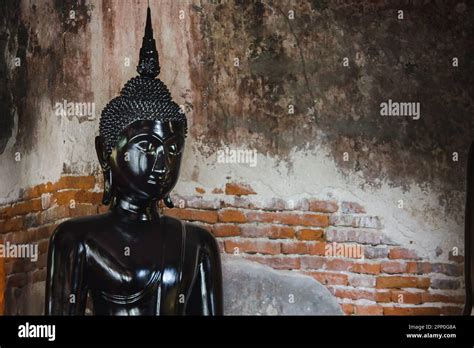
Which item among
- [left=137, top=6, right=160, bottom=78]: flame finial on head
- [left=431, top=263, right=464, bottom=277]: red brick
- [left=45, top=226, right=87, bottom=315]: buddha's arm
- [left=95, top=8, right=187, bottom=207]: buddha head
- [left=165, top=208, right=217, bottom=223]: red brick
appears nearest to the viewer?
[left=45, top=226, right=87, bottom=315]: buddha's arm

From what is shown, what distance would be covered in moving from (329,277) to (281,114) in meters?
0.78

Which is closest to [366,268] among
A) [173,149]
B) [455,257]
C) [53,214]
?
[455,257]

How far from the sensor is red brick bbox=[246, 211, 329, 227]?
438 cm

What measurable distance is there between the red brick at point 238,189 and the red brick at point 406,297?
31.5 inches

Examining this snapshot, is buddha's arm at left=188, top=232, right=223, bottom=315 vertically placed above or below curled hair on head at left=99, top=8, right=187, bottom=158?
below

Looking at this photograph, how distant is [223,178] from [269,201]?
0.24 meters

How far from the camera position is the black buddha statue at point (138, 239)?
3605mm

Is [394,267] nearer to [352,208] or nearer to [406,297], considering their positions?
[406,297]

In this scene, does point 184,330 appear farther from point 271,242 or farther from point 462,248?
point 462,248

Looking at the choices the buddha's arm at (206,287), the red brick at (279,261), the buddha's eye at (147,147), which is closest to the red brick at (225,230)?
the red brick at (279,261)

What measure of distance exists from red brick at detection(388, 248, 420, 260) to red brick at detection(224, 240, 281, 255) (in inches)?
20.3

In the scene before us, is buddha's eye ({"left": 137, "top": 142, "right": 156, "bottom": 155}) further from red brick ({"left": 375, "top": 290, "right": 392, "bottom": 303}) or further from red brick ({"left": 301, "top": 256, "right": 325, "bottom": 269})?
red brick ({"left": 375, "top": 290, "right": 392, "bottom": 303})

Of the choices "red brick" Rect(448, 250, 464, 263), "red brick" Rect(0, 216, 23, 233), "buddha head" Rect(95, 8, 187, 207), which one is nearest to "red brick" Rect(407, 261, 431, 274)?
"red brick" Rect(448, 250, 464, 263)

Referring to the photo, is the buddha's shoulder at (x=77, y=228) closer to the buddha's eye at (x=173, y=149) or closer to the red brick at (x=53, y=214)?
the buddha's eye at (x=173, y=149)
